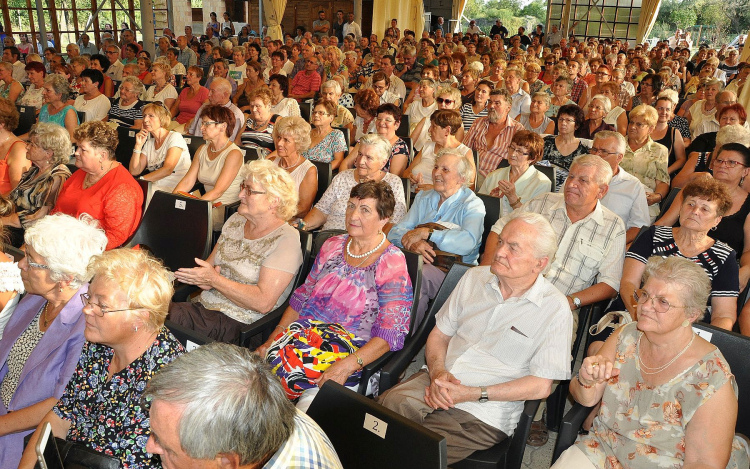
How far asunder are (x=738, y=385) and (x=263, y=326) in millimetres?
1833

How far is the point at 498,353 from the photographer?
217 cm

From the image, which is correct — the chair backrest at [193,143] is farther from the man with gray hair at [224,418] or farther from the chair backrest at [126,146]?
the man with gray hair at [224,418]

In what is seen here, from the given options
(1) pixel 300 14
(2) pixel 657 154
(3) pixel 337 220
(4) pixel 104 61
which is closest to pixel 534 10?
(1) pixel 300 14

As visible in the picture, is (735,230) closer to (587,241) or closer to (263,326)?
(587,241)

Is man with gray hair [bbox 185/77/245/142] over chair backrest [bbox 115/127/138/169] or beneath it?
over

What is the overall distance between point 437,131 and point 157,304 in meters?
3.09

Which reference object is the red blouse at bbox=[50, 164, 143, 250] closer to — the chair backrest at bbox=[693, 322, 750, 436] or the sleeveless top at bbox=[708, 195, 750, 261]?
the chair backrest at bbox=[693, 322, 750, 436]

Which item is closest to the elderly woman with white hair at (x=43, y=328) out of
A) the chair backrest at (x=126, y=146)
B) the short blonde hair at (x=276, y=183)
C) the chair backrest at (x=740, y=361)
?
the short blonde hair at (x=276, y=183)

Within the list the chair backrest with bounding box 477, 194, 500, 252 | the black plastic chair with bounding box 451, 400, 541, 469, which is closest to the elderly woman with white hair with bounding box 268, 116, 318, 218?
the chair backrest with bounding box 477, 194, 500, 252

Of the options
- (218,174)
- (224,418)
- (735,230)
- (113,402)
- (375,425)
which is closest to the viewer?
(224,418)

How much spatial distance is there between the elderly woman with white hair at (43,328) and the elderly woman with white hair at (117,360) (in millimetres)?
102

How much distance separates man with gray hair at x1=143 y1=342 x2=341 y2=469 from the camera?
4.02ft

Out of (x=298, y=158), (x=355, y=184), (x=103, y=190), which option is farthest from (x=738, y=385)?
(x=103, y=190)

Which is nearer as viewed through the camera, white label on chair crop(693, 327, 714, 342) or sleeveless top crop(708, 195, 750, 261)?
white label on chair crop(693, 327, 714, 342)
